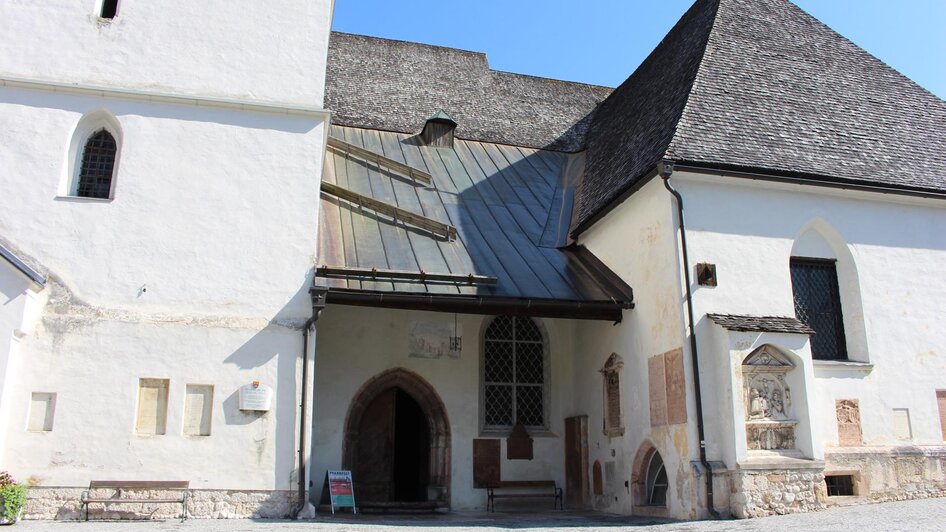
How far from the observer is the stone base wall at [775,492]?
33.1 ft

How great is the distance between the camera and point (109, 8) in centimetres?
1236

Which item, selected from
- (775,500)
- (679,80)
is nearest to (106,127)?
(679,80)

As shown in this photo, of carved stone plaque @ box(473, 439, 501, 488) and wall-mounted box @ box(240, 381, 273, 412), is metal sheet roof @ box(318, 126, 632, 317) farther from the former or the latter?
carved stone plaque @ box(473, 439, 501, 488)

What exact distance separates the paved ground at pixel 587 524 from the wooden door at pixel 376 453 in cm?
235

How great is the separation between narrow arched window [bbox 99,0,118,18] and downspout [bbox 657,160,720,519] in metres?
8.50

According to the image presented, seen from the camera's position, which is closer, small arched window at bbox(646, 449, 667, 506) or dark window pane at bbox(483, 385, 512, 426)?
small arched window at bbox(646, 449, 667, 506)

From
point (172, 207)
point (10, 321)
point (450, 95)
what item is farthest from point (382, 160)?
point (10, 321)

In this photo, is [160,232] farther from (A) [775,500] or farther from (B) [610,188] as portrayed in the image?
(A) [775,500]

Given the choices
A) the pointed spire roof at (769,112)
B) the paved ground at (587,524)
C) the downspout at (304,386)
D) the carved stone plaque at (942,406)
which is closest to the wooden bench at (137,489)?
the paved ground at (587,524)

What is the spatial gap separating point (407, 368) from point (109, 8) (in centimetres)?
732

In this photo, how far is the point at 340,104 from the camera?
18125 mm

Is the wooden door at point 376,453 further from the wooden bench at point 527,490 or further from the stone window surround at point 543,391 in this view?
the wooden bench at point 527,490

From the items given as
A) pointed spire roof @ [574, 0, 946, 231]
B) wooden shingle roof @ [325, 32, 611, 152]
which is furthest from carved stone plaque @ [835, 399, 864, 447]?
wooden shingle roof @ [325, 32, 611, 152]

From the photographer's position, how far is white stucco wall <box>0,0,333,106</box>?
11.7 metres
